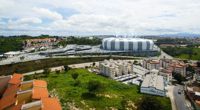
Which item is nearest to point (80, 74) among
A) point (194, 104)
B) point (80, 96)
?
point (80, 96)

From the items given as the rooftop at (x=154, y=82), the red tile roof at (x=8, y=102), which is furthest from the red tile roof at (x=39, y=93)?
the rooftop at (x=154, y=82)

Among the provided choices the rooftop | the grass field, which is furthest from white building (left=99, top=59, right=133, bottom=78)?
the rooftop

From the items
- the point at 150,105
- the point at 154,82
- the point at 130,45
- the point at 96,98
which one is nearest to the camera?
the point at 150,105

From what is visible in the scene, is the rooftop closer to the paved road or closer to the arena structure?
the paved road

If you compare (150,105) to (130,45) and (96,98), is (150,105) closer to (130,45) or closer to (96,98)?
(96,98)

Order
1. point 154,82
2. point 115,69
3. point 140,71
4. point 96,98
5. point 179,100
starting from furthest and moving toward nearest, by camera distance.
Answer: point 140,71 < point 115,69 < point 154,82 < point 179,100 < point 96,98

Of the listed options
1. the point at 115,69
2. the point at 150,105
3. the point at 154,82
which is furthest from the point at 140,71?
the point at 150,105

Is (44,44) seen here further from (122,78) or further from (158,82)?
(158,82)

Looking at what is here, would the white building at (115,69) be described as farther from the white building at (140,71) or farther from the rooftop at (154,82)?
the rooftop at (154,82)
